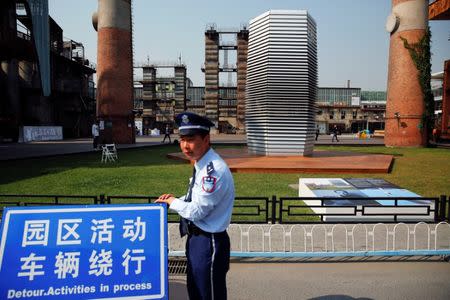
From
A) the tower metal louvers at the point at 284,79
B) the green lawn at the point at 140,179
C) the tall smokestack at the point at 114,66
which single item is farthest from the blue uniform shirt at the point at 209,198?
the tall smokestack at the point at 114,66

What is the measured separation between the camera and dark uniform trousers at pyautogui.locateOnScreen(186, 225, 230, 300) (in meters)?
2.34

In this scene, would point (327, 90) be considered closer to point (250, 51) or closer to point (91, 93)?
point (91, 93)

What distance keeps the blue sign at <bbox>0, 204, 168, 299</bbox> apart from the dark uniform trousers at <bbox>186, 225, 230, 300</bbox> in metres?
0.23

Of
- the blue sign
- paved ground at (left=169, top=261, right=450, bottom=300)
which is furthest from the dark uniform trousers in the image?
paved ground at (left=169, top=261, right=450, bottom=300)

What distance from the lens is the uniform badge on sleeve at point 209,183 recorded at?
89.2 inches

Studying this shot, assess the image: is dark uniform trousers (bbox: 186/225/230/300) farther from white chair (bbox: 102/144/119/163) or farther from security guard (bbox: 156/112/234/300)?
white chair (bbox: 102/144/119/163)

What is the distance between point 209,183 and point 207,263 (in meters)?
0.61

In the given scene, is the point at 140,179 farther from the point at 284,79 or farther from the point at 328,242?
the point at 284,79

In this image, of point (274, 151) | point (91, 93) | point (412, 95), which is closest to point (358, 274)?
point (274, 151)

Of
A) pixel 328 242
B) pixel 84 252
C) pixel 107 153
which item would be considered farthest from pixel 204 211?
pixel 107 153

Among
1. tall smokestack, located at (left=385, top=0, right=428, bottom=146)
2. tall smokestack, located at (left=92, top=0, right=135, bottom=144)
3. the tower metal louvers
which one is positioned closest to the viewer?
the tower metal louvers

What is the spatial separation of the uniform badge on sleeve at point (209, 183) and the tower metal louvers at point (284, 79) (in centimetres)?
1372

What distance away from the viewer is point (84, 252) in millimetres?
2311

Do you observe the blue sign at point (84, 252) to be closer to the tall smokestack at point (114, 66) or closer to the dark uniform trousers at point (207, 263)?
the dark uniform trousers at point (207, 263)
